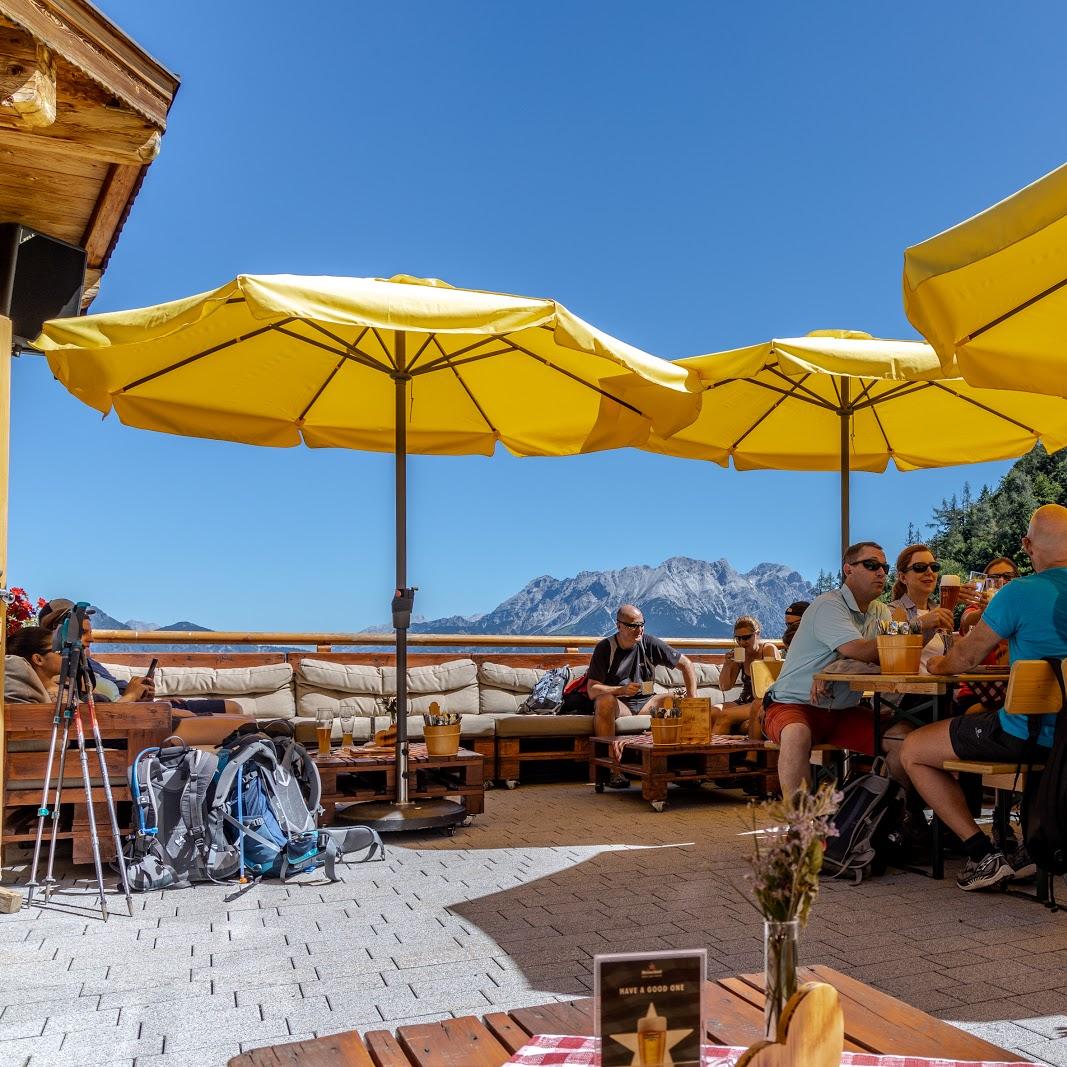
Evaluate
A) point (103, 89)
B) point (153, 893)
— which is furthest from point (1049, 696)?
point (103, 89)

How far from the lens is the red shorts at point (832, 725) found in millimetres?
4734

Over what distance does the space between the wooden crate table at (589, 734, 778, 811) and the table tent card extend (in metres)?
4.72

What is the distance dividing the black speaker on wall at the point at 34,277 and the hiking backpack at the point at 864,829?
4289 mm

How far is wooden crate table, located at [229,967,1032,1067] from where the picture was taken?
1.42m

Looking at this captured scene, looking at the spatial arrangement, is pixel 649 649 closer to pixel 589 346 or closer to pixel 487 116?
pixel 589 346

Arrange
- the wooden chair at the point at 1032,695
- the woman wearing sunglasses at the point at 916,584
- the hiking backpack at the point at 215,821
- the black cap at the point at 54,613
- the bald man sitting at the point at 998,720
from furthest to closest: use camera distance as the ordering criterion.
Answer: the black cap at the point at 54,613 < the woman wearing sunglasses at the point at 916,584 < the hiking backpack at the point at 215,821 < the bald man sitting at the point at 998,720 < the wooden chair at the point at 1032,695

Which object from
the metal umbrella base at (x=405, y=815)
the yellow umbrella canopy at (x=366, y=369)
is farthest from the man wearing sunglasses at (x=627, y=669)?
the metal umbrella base at (x=405, y=815)

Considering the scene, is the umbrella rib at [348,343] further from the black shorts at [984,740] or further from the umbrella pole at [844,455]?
the black shorts at [984,740]

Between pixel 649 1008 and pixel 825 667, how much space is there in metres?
3.59

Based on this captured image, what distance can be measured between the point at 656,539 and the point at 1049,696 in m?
137

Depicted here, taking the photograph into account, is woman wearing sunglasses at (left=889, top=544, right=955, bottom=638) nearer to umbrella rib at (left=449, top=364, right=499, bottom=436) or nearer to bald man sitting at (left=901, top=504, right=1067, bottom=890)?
bald man sitting at (left=901, top=504, right=1067, bottom=890)

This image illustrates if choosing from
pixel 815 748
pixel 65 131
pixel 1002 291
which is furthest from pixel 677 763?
pixel 65 131

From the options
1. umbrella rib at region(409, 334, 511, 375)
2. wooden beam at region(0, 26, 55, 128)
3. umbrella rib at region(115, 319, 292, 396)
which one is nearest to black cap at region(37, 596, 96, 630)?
umbrella rib at region(115, 319, 292, 396)

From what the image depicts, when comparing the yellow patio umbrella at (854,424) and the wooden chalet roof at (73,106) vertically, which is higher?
the wooden chalet roof at (73,106)
